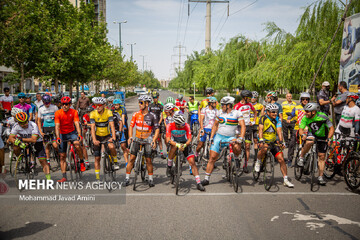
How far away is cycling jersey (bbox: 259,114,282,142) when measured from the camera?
22.7 ft

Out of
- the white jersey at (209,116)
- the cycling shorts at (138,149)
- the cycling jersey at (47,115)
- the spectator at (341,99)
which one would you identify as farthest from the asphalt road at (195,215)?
the spectator at (341,99)

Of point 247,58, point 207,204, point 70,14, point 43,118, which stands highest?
point 70,14

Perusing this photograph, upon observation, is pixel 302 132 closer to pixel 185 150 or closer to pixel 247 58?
pixel 185 150

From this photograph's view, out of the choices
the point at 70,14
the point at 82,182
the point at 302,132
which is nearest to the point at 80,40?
the point at 70,14

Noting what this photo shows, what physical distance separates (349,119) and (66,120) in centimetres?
689

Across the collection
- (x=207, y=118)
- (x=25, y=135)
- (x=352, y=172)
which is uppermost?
(x=207, y=118)

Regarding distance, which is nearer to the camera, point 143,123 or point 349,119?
point 143,123

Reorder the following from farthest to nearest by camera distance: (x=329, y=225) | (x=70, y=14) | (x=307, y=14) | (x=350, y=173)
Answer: (x=70, y=14) → (x=307, y=14) → (x=350, y=173) → (x=329, y=225)

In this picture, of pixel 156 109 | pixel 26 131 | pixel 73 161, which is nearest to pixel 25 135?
pixel 26 131

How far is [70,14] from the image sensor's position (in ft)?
84.0

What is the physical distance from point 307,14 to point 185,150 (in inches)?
537

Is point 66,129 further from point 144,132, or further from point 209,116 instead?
point 209,116

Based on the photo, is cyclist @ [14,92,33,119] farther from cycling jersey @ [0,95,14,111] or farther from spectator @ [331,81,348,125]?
spectator @ [331,81,348,125]

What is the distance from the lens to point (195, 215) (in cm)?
518
